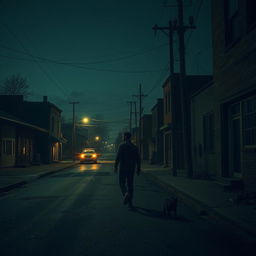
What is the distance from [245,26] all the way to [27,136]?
92.6ft

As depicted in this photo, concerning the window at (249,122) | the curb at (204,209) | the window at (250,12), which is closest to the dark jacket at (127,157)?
the curb at (204,209)

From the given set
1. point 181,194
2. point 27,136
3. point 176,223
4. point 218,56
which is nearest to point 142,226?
point 176,223

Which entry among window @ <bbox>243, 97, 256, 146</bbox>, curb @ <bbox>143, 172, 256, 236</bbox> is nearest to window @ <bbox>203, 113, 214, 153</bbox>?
curb @ <bbox>143, 172, 256, 236</bbox>

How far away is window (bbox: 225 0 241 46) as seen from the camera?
1120 cm

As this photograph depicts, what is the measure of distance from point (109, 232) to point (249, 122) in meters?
6.82

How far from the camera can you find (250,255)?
4.42m

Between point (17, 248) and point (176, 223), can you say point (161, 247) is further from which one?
point (17, 248)

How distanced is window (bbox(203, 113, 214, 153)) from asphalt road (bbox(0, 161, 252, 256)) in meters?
8.05

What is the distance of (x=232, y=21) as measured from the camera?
1171 cm

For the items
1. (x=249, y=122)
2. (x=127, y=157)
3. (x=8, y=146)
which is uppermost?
(x=249, y=122)

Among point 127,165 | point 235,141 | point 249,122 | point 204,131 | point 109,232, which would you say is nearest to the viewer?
point 109,232

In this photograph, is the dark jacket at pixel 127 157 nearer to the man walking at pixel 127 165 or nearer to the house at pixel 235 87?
the man walking at pixel 127 165

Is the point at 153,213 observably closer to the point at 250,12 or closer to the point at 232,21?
the point at 250,12

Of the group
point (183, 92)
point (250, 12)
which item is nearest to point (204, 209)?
point (250, 12)
